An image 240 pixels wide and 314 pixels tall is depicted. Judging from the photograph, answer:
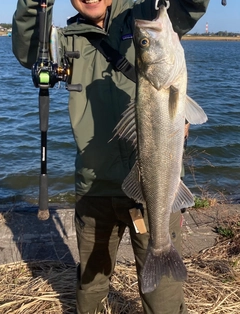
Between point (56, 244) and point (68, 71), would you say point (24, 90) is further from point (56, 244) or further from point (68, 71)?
point (68, 71)

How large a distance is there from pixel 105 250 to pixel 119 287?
0.94 m

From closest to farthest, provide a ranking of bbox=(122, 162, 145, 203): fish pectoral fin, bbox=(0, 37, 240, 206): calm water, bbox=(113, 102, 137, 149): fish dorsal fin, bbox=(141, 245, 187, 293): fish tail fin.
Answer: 1. bbox=(113, 102, 137, 149): fish dorsal fin
2. bbox=(122, 162, 145, 203): fish pectoral fin
3. bbox=(141, 245, 187, 293): fish tail fin
4. bbox=(0, 37, 240, 206): calm water

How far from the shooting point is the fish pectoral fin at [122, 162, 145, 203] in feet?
9.20

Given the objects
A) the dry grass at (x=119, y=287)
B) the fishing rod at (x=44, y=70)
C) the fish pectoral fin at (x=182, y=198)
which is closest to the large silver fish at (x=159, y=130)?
the fish pectoral fin at (x=182, y=198)

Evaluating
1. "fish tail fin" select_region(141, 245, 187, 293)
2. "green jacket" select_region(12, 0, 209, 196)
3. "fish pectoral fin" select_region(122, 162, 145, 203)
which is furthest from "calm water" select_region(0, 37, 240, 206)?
"fish pectoral fin" select_region(122, 162, 145, 203)

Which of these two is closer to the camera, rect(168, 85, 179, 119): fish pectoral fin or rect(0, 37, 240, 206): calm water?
rect(168, 85, 179, 119): fish pectoral fin

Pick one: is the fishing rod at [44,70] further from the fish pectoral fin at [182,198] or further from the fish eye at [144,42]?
the fish pectoral fin at [182,198]

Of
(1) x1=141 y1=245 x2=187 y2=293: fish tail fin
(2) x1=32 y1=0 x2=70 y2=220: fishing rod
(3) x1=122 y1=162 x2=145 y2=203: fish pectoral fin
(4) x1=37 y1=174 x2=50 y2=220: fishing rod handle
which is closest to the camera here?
(3) x1=122 y1=162 x2=145 y2=203: fish pectoral fin

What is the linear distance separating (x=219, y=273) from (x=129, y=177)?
2.21m

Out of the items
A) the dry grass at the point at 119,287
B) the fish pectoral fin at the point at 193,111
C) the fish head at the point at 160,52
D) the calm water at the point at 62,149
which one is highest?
the fish head at the point at 160,52

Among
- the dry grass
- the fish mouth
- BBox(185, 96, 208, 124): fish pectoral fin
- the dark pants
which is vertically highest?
the fish mouth

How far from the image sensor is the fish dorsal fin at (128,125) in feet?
8.68

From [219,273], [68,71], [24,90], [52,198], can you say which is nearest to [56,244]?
[219,273]

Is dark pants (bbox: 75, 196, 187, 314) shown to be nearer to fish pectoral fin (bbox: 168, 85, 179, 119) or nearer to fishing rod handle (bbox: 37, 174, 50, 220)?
fishing rod handle (bbox: 37, 174, 50, 220)
